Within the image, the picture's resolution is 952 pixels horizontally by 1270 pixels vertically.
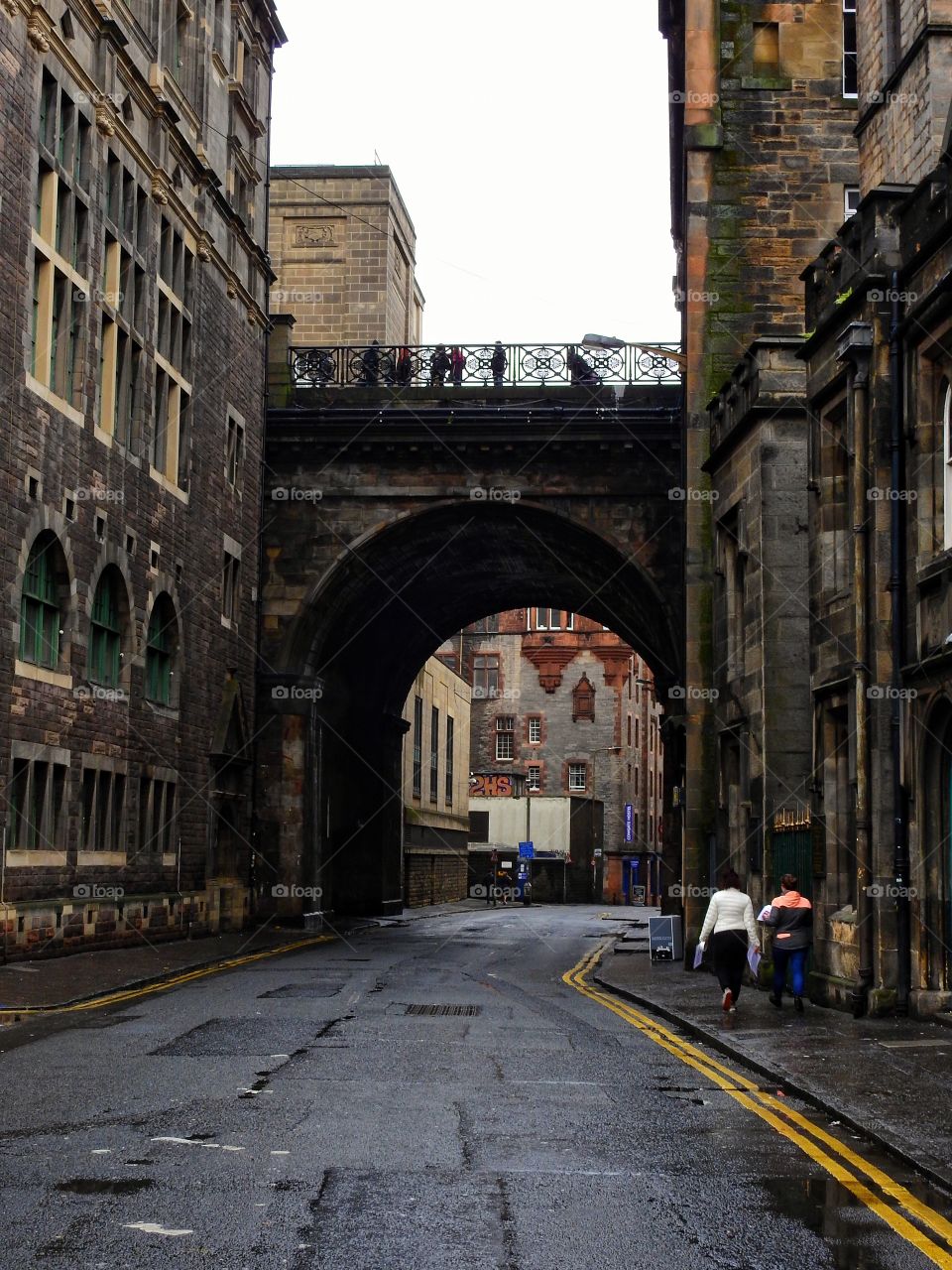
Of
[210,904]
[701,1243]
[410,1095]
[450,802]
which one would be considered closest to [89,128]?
[210,904]

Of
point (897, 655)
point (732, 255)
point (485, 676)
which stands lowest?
point (897, 655)

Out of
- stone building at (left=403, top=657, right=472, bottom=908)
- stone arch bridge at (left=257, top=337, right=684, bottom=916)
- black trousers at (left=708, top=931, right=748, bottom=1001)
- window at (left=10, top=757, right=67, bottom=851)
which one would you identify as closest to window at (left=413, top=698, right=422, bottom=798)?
stone building at (left=403, top=657, right=472, bottom=908)

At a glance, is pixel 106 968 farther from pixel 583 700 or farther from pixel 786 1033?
pixel 583 700

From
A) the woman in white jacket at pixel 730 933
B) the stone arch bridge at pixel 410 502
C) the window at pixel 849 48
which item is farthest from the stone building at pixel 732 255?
the stone arch bridge at pixel 410 502

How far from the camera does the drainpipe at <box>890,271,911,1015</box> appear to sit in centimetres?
1652

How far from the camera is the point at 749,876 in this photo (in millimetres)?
22734

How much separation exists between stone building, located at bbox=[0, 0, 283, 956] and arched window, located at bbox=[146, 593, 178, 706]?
0.05m

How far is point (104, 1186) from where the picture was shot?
757 centimetres

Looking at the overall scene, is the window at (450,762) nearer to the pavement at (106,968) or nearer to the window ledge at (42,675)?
the pavement at (106,968)

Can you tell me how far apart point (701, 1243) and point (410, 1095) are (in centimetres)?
409

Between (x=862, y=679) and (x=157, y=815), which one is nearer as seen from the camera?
(x=862, y=679)

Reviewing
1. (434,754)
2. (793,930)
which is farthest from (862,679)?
(434,754)

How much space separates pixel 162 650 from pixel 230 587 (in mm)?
4782

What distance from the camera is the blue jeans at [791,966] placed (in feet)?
57.4
